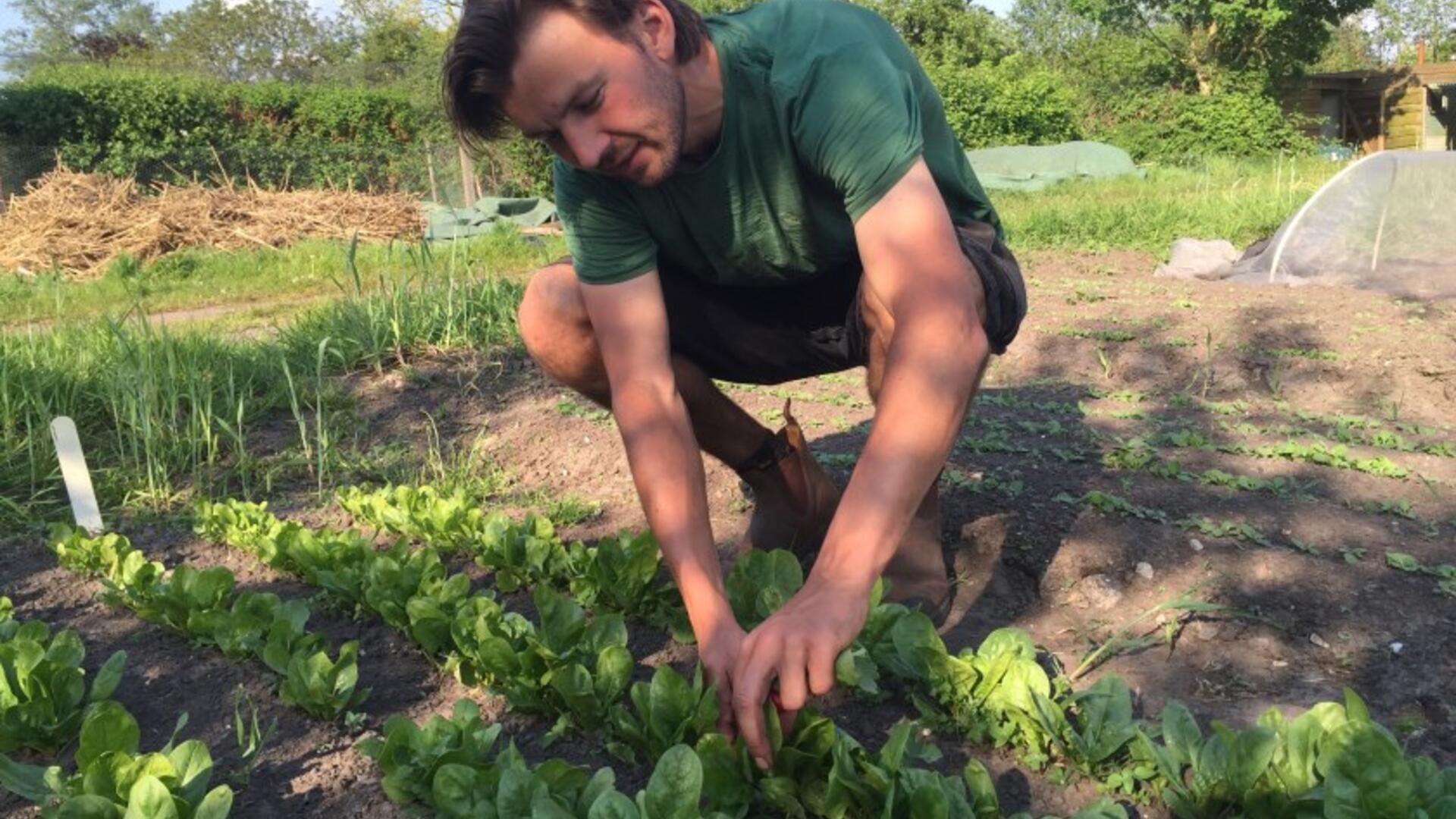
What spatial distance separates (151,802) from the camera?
1.48 meters

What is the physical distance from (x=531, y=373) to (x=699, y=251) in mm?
2362

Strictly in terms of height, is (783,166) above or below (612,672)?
above

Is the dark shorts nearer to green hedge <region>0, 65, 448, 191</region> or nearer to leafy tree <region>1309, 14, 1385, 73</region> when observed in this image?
green hedge <region>0, 65, 448, 191</region>

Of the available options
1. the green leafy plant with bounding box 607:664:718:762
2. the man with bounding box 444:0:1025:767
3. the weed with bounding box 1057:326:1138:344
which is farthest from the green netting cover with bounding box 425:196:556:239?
the green leafy plant with bounding box 607:664:718:762

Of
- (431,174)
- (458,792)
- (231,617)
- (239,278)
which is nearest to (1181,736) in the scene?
(458,792)

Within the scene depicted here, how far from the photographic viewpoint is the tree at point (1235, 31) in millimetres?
23719

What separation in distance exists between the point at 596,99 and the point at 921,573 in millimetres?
1206

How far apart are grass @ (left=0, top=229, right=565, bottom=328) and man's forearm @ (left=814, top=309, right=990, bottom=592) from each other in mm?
5703

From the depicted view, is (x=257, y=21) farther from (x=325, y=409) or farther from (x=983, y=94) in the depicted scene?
(x=325, y=409)

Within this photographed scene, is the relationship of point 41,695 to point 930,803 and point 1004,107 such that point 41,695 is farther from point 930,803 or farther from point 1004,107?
point 1004,107

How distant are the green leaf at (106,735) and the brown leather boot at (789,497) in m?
1.35

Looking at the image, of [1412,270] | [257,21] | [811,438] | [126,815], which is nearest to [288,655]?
[126,815]

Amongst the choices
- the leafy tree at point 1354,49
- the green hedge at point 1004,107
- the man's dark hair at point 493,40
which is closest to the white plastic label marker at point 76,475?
the man's dark hair at point 493,40

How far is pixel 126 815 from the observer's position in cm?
148
